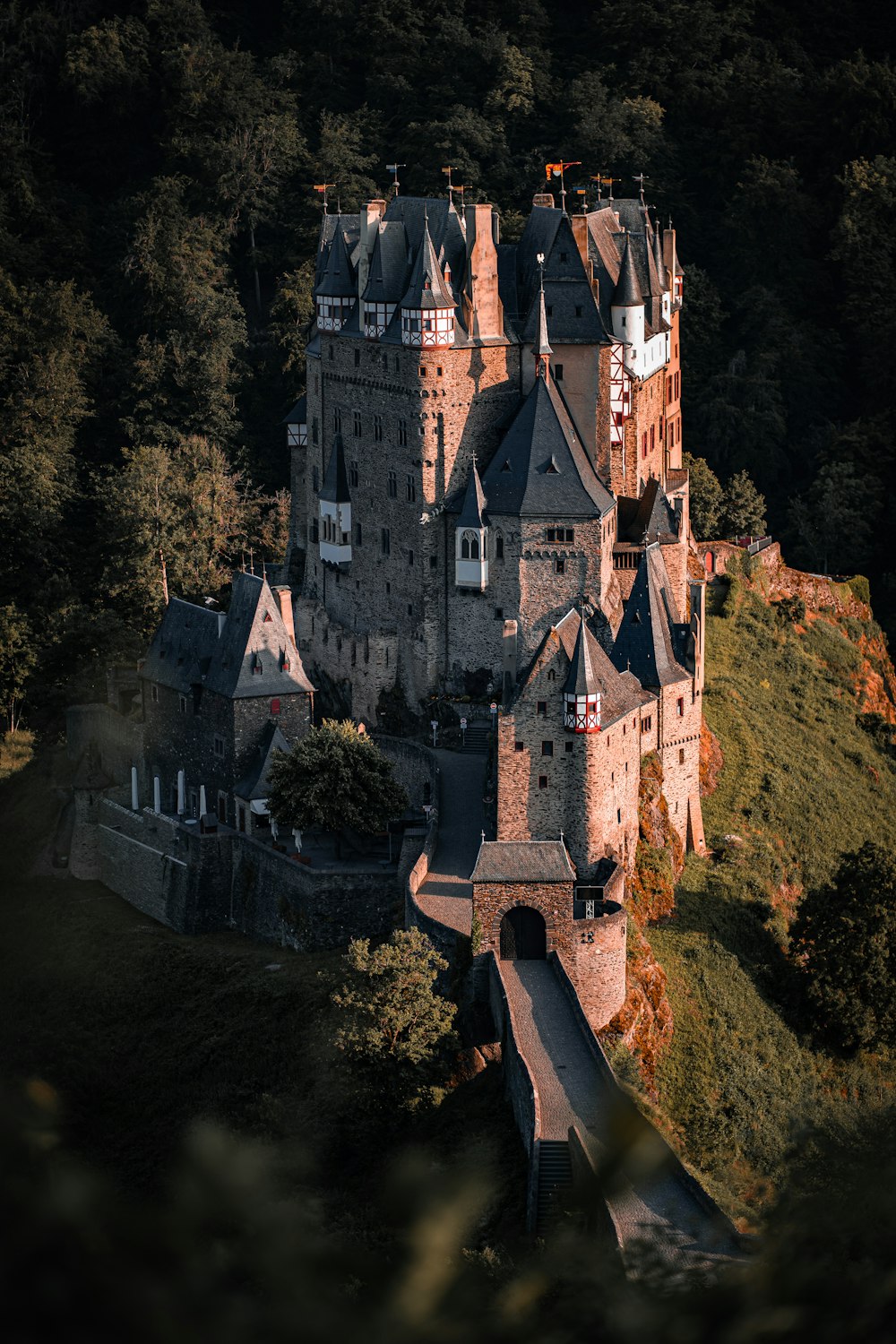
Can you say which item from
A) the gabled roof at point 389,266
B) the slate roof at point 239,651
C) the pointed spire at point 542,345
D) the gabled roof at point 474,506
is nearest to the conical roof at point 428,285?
the gabled roof at point 389,266

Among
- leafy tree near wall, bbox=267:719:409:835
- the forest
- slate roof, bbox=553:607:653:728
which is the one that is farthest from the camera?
the forest

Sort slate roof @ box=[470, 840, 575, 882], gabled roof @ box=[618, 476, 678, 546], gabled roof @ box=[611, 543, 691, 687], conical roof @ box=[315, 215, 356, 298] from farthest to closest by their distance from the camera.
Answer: conical roof @ box=[315, 215, 356, 298], gabled roof @ box=[618, 476, 678, 546], gabled roof @ box=[611, 543, 691, 687], slate roof @ box=[470, 840, 575, 882]

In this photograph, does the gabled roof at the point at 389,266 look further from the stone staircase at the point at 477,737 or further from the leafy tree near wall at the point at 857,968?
the leafy tree near wall at the point at 857,968

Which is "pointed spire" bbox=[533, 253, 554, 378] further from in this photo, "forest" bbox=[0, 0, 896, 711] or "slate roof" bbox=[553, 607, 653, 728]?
"forest" bbox=[0, 0, 896, 711]

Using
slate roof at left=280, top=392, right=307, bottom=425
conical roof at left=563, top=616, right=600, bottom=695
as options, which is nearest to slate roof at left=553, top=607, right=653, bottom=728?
conical roof at left=563, top=616, right=600, bottom=695

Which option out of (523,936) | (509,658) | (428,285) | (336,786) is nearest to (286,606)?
(509,658)

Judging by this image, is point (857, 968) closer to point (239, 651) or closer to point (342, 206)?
point (239, 651)
